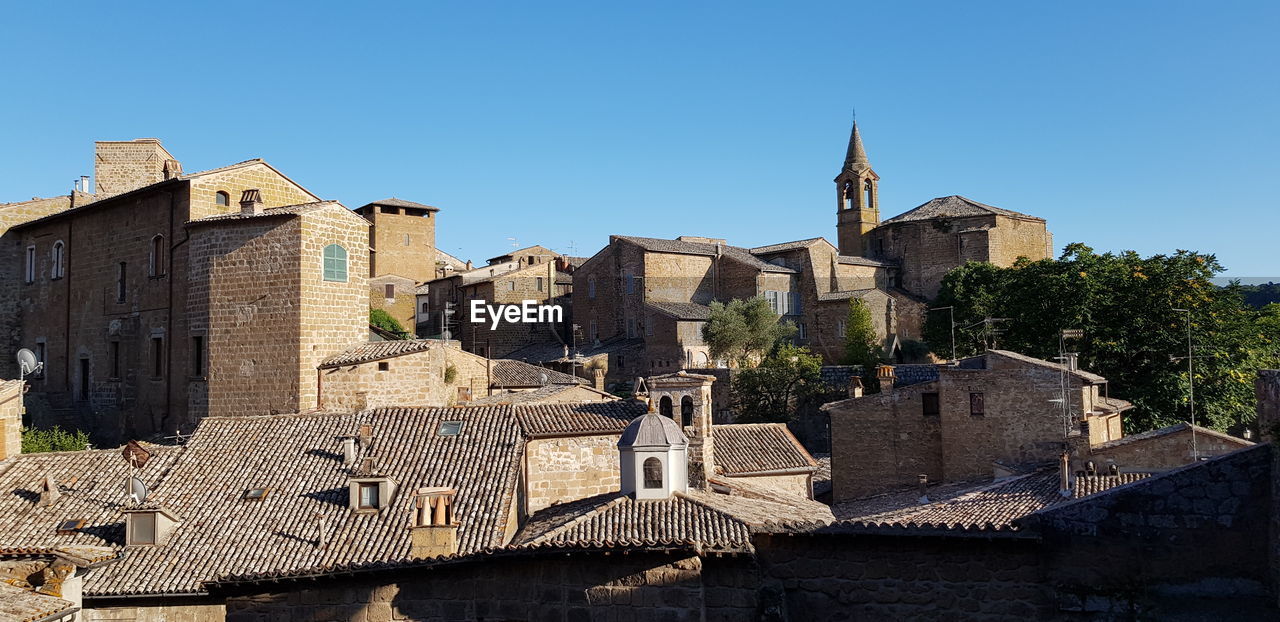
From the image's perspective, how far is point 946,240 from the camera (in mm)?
57688

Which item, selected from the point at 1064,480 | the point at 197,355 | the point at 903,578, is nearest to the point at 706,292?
the point at 197,355

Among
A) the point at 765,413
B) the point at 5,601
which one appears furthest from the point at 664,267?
the point at 5,601

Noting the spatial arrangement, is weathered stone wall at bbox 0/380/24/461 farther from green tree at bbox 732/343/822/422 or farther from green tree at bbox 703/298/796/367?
green tree at bbox 703/298/796/367

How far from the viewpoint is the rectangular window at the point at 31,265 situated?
35.1 metres

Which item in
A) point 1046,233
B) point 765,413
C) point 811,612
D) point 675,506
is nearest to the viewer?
point 811,612

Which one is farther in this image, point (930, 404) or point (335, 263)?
point (930, 404)

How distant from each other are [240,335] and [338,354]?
2.56 meters

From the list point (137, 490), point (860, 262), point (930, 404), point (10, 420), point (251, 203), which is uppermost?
point (860, 262)

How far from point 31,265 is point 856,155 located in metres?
49.8

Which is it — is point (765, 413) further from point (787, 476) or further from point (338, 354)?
point (338, 354)

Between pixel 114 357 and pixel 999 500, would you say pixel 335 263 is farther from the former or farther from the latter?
pixel 999 500

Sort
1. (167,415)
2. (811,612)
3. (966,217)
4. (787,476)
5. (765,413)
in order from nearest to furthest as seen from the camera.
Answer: (811,612) < (787,476) < (167,415) < (765,413) < (966,217)

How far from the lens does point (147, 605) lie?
14.9m

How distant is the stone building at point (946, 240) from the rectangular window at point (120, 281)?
42331 millimetres
